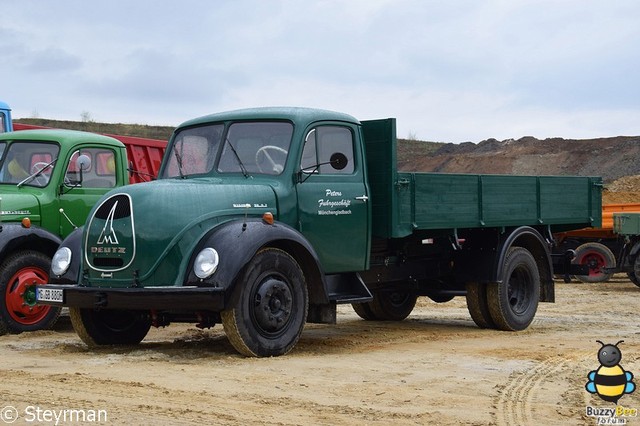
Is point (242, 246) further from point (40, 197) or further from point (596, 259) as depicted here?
point (596, 259)

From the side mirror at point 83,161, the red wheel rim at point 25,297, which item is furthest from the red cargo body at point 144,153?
the red wheel rim at point 25,297

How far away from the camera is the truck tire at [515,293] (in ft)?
40.3

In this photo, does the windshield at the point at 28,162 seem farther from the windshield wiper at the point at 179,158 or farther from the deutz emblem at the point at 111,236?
the deutz emblem at the point at 111,236

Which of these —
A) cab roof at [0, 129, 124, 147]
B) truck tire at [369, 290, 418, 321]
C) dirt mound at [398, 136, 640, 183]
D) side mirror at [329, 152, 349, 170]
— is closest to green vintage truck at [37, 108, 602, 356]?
side mirror at [329, 152, 349, 170]

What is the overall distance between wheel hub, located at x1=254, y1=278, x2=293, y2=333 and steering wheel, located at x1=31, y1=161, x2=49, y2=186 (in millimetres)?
3994

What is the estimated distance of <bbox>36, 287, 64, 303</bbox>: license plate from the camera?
933 centimetres

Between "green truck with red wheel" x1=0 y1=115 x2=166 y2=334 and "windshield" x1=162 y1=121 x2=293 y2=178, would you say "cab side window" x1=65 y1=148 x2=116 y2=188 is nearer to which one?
"green truck with red wheel" x1=0 y1=115 x2=166 y2=334

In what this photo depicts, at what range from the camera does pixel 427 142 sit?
7044 centimetres

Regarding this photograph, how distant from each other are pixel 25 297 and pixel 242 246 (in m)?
3.56

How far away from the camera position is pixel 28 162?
481 inches

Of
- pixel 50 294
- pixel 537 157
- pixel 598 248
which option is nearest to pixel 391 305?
pixel 50 294

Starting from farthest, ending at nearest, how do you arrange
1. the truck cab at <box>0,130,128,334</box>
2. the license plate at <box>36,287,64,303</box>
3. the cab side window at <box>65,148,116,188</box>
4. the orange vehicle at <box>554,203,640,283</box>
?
the orange vehicle at <box>554,203,640,283</box>
the cab side window at <box>65,148,116,188</box>
the truck cab at <box>0,130,128,334</box>
the license plate at <box>36,287,64,303</box>

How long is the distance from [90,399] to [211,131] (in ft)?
13.5

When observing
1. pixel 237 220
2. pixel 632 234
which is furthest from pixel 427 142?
pixel 237 220
